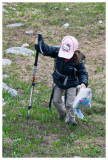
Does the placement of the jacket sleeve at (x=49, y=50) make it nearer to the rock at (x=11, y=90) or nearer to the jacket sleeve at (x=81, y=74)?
the jacket sleeve at (x=81, y=74)

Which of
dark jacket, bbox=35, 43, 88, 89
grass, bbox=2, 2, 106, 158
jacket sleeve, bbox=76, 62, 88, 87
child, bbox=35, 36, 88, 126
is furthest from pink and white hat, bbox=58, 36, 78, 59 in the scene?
grass, bbox=2, 2, 106, 158

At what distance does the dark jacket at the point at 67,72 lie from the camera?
612 cm

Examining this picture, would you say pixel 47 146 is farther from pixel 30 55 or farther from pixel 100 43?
pixel 100 43

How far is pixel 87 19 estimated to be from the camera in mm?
15945

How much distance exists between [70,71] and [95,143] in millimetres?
1624

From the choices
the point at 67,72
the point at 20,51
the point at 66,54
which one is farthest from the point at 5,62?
the point at 66,54

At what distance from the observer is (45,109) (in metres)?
7.19

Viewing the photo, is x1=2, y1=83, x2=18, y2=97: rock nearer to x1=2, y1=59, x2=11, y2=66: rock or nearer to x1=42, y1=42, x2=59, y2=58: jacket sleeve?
x1=42, y1=42, x2=59, y2=58: jacket sleeve

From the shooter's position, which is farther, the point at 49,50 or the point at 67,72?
the point at 49,50

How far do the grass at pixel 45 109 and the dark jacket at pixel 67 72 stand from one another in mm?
1029

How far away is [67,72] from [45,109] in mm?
1478

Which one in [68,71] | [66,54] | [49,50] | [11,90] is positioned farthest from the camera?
[11,90]

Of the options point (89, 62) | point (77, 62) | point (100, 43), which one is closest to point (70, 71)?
point (77, 62)

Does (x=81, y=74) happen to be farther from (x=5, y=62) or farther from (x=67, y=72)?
(x=5, y=62)
